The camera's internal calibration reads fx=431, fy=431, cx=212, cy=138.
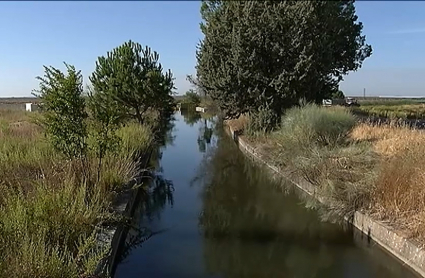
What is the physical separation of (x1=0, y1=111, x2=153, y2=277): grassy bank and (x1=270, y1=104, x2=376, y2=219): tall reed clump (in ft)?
11.4

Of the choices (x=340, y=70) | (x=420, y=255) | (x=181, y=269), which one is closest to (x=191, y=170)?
(x=181, y=269)

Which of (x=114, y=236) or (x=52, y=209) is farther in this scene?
(x=114, y=236)

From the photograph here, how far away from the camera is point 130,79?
17.9m

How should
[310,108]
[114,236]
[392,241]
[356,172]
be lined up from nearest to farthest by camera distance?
[114,236] → [392,241] → [356,172] → [310,108]

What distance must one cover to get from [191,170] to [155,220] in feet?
16.2

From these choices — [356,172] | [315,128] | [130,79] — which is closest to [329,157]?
[356,172]

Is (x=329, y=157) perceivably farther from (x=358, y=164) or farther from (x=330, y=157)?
(x=358, y=164)

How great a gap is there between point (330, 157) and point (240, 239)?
3154 mm

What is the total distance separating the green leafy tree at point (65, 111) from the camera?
6.34 metres

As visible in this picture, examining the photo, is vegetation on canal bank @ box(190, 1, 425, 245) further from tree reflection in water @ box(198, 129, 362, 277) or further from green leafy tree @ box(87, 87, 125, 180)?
green leafy tree @ box(87, 87, 125, 180)

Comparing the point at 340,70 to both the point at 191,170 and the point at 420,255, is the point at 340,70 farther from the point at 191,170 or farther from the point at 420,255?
the point at 420,255

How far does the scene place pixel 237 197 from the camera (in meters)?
8.87

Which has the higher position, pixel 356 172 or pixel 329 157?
pixel 329 157

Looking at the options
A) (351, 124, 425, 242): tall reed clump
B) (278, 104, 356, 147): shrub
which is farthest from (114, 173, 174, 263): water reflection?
(278, 104, 356, 147): shrub
